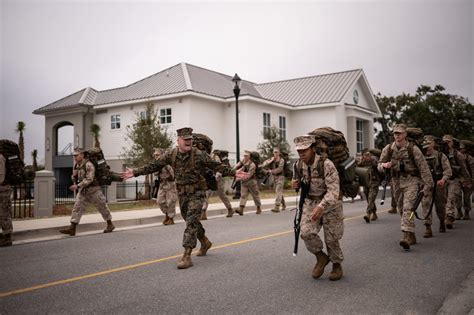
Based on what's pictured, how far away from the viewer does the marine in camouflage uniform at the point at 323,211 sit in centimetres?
540

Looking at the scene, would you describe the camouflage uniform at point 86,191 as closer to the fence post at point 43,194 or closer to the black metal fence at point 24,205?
the black metal fence at point 24,205

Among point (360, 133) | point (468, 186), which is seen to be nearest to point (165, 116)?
point (360, 133)

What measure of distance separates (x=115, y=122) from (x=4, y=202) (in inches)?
989

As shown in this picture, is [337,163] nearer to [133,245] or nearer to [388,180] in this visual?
[388,180]

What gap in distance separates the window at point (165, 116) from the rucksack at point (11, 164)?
2123cm


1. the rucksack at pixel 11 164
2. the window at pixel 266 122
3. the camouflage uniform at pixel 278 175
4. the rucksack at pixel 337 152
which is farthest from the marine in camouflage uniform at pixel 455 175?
the window at pixel 266 122

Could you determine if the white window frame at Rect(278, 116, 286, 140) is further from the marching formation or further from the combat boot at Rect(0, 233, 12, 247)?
the combat boot at Rect(0, 233, 12, 247)

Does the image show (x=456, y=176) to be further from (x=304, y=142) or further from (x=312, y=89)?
(x=312, y=89)

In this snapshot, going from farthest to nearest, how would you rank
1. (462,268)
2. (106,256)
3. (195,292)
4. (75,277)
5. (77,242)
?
(77,242) → (106,256) → (462,268) → (75,277) → (195,292)

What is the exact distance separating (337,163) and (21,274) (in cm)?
471

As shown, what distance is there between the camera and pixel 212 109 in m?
30.6

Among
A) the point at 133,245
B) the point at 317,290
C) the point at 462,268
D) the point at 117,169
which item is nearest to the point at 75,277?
the point at 133,245

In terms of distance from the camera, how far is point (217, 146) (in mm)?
31031

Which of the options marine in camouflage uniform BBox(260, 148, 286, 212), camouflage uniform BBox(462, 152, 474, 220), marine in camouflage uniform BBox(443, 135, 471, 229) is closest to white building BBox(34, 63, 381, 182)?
marine in camouflage uniform BBox(260, 148, 286, 212)
